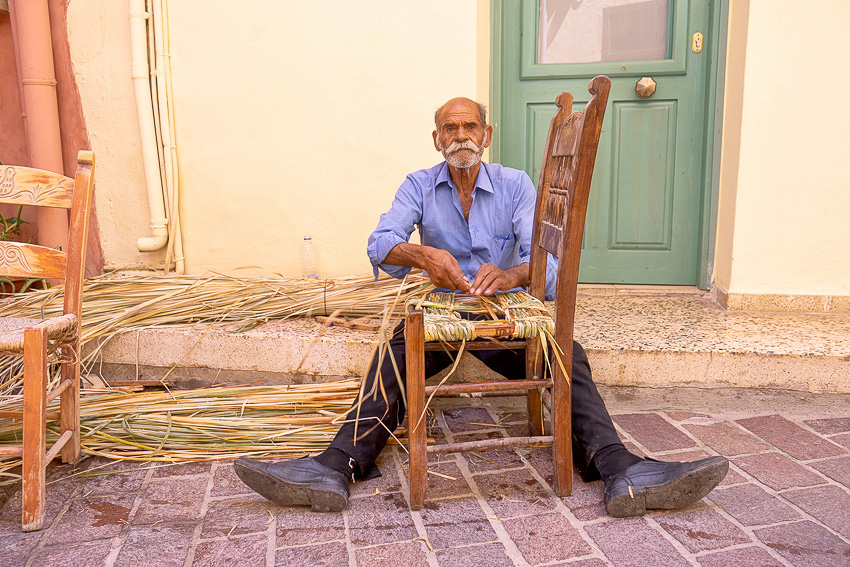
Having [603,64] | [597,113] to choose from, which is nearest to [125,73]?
[603,64]

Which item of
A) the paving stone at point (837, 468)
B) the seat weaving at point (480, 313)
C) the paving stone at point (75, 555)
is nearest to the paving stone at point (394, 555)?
the seat weaving at point (480, 313)

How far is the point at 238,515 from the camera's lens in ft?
6.76

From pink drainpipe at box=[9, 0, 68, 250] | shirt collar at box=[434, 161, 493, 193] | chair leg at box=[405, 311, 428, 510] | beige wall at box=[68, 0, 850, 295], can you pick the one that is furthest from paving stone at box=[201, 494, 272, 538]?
pink drainpipe at box=[9, 0, 68, 250]

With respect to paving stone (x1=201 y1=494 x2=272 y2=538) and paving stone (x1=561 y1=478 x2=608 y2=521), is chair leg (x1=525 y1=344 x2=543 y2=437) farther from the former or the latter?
paving stone (x1=201 y1=494 x2=272 y2=538)

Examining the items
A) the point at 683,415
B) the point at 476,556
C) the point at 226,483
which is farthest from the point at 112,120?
the point at 683,415

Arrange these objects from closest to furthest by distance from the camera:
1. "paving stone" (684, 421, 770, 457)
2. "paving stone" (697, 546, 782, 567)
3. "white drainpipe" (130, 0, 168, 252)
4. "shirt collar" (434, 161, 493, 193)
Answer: "paving stone" (697, 546, 782, 567), "paving stone" (684, 421, 770, 457), "shirt collar" (434, 161, 493, 193), "white drainpipe" (130, 0, 168, 252)

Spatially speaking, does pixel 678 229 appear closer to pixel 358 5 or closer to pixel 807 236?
pixel 807 236

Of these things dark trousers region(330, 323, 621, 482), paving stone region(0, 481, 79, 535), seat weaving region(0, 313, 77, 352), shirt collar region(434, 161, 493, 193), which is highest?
shirt collar region(434, 161, 493, 193)

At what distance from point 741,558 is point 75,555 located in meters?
1.84

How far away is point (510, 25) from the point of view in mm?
3684

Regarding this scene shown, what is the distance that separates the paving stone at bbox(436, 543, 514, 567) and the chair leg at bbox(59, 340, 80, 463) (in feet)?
4.69

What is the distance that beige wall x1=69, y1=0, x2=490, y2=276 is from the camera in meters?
3.42

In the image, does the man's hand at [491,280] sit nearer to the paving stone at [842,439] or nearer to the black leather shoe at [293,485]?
the black leather shoe at [293,485]

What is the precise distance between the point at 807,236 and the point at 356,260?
7.60ft
